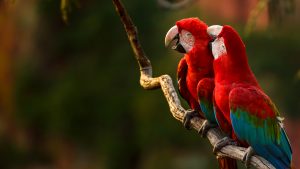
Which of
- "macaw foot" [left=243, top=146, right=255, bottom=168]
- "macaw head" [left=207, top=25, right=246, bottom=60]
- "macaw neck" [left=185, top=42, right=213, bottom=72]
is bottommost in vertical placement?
"macaw foot" [left=243, top=146, right=255, bottom=168]

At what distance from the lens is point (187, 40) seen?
82.4 inches

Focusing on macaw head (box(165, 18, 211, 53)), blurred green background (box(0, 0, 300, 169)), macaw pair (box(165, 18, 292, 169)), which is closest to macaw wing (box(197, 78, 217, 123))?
macaw pair (box(165, 18, 292, 169))

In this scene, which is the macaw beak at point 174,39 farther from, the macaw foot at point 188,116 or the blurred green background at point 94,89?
the blurred green background at point 94,89

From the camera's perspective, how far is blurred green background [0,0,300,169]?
6.34 m

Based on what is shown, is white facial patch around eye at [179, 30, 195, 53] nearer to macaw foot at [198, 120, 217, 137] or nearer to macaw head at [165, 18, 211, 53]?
macaw head at [165, 18, 211, 53]

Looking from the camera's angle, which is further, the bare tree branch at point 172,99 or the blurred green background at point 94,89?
the blurred green background at point 94,89

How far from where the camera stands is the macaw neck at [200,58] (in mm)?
2059

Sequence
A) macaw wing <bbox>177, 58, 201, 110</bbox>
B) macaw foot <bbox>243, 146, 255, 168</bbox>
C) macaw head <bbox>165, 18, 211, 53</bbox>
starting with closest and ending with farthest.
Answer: macaw foot <bbox>243, 146, 255, 168</bbox> < macaw head <bbox>165, 18, 211, 53</bbox> < macaw wing <bbox>177, 58, 201, 110</bbox>

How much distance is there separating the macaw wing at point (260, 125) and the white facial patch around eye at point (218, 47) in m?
0.11

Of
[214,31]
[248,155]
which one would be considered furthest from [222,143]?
[214,31]

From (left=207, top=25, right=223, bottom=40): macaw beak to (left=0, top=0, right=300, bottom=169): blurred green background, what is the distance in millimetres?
4060

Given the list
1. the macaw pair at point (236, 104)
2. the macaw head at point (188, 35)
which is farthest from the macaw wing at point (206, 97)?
the macaw head at point (188, 35)

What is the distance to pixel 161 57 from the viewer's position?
21.7 feet

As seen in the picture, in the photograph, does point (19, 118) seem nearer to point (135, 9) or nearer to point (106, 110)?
point (106, 110)
